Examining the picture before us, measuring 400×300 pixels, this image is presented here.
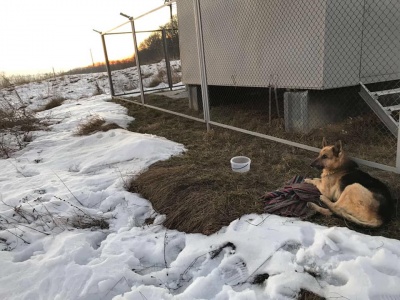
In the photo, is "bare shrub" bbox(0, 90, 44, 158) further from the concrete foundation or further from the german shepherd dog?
the german shepherd dog

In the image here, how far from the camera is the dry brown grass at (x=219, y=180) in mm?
3111

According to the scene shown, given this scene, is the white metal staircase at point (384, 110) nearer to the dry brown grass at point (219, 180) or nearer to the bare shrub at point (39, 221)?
the dry brown grass at point (219, 180)

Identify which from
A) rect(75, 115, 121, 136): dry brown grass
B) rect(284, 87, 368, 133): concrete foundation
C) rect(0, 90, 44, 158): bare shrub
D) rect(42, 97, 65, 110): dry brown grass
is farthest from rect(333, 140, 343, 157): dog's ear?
rect(42, 97, 65, 110): dry brown grass

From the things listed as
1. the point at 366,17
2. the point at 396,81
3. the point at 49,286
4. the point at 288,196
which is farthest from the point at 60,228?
the point at 396,81

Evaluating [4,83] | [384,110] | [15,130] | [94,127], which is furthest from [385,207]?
[4,83]

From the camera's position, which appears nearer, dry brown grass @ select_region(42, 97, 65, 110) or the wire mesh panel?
the wire mesh panel

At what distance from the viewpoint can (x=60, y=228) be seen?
127 inches

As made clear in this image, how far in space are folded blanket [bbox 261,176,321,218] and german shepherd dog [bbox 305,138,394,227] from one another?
3.3 inches

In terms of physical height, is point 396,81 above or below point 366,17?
below

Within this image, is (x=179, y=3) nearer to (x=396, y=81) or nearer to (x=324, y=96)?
(x=324, y=96)

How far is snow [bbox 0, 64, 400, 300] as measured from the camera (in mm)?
2182

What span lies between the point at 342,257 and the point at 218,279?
970mm

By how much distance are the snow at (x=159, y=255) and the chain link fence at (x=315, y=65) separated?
154cm

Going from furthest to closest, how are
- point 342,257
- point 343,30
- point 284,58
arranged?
point 284,58, point 343,30, point 342,257
